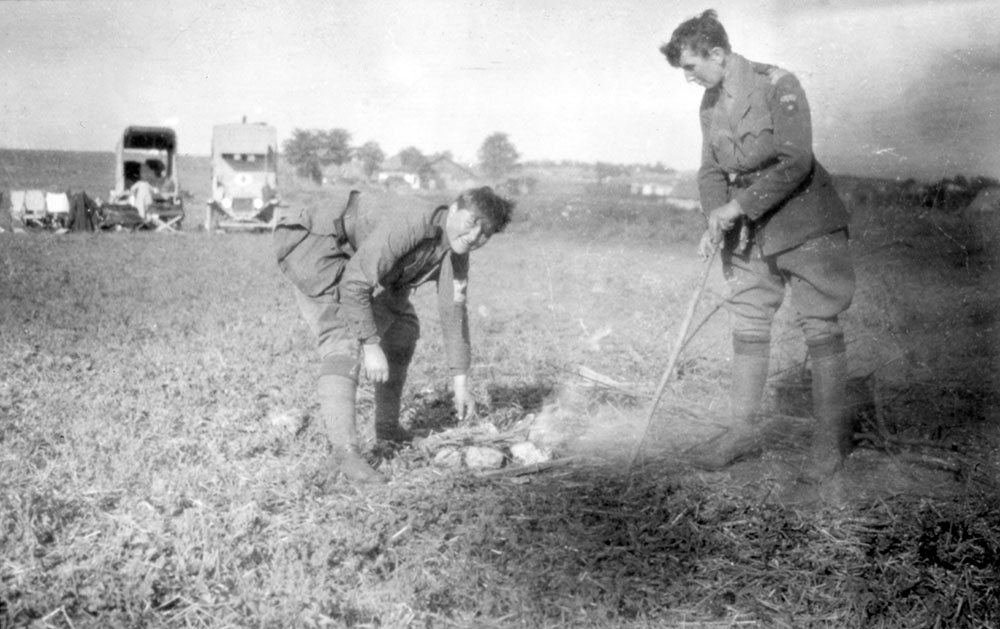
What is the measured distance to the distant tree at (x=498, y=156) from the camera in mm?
29109

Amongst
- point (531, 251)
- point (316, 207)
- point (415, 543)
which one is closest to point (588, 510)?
point (415, 543)

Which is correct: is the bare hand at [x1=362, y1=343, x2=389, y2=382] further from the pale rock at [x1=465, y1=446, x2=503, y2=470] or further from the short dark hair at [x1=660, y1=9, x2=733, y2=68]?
the short dark hair at [x1=660, y1=9, x2=733, y2=68]

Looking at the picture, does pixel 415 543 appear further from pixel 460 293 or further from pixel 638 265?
pixel 638 265

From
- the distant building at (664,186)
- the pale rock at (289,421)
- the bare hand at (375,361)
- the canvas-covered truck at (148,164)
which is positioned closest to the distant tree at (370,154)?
the canvas-covered truck at (148,164)

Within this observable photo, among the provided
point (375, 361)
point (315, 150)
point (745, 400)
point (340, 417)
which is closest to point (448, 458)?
point (340, 417)

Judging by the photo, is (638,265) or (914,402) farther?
(638,265)

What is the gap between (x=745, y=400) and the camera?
4125 mm

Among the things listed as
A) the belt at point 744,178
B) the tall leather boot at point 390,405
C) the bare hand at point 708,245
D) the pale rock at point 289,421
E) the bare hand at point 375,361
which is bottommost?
the pale rock at point 289,421

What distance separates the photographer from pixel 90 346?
6.53 metres

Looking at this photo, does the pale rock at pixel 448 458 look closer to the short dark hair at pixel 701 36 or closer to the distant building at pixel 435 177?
the short dark hair at pixel 701 36

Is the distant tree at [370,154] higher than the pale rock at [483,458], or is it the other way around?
the distant tree at [370,154]

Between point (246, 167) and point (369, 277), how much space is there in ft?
76.6

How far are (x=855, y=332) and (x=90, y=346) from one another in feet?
21.9

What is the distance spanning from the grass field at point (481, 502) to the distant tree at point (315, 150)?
35.1 metres
